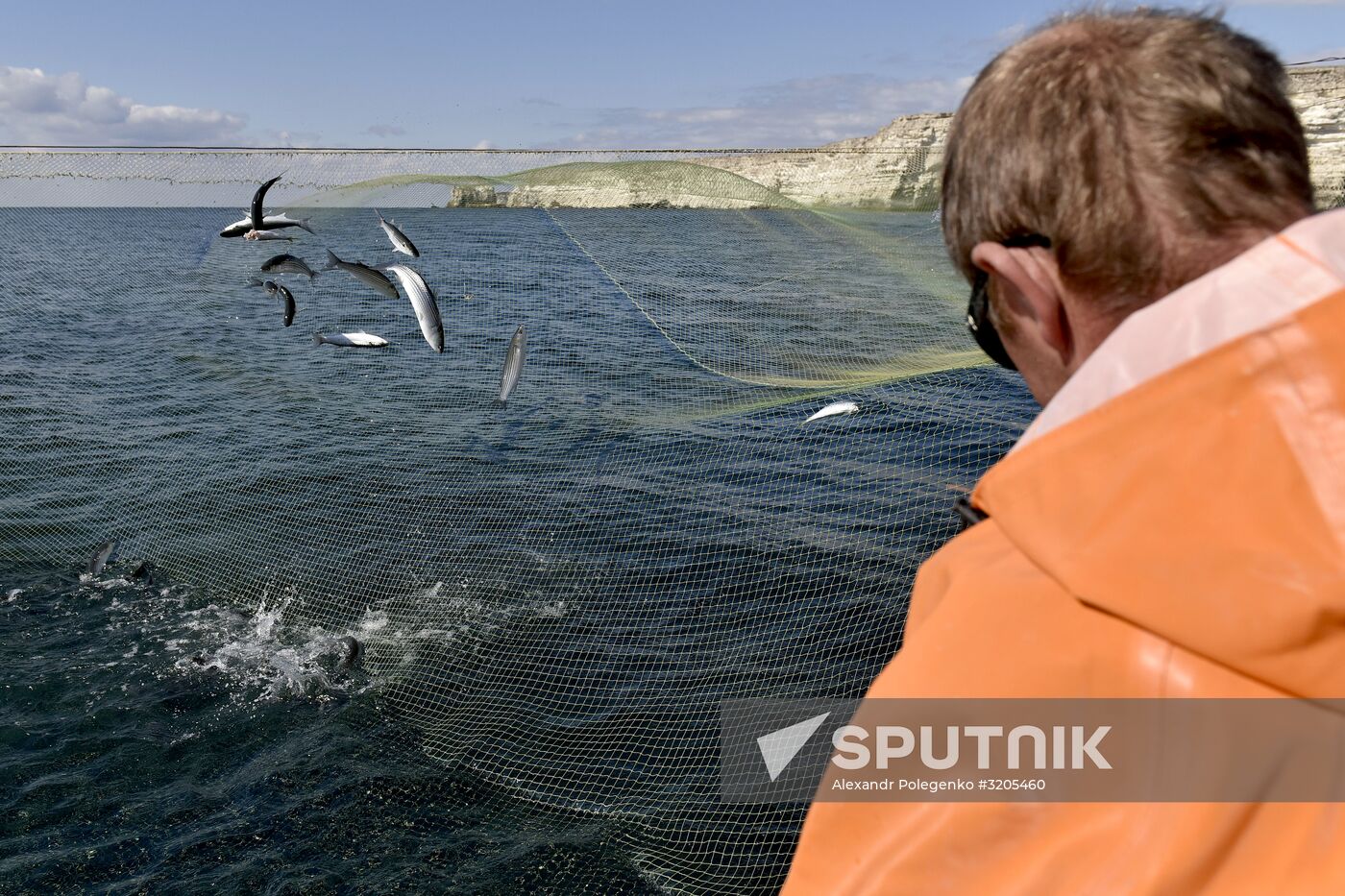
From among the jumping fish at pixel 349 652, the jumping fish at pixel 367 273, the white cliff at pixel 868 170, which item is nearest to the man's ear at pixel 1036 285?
the white cliff at pixel 868 170

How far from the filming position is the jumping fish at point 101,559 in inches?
396

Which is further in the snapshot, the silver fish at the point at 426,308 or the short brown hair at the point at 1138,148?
the silver fish at the point at 426,308

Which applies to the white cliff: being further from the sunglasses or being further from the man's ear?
the man's ear

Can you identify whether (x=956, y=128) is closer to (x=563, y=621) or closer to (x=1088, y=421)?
(x=1088, y=421)

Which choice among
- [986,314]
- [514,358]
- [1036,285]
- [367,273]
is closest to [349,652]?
[514,358]

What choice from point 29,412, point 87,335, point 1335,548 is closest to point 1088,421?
point 1335,548

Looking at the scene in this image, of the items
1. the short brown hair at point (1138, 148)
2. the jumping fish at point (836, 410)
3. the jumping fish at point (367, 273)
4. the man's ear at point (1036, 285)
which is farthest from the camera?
the jumping fish at point (836, 410)

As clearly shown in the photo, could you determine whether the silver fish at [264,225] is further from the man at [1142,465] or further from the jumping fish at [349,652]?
the man at [1142,465]

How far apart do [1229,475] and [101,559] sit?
1152cm

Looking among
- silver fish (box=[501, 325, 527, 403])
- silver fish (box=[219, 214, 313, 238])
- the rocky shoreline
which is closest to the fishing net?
the rocky shoreline

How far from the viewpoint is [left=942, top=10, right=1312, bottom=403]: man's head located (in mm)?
958

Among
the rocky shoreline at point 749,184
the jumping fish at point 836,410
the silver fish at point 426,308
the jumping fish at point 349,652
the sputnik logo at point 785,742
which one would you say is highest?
the rocky shoreline at point 749,184

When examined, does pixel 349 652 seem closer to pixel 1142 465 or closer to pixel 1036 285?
pixel 1036 285

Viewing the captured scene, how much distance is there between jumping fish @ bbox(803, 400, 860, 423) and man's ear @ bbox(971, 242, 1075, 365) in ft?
37.2
